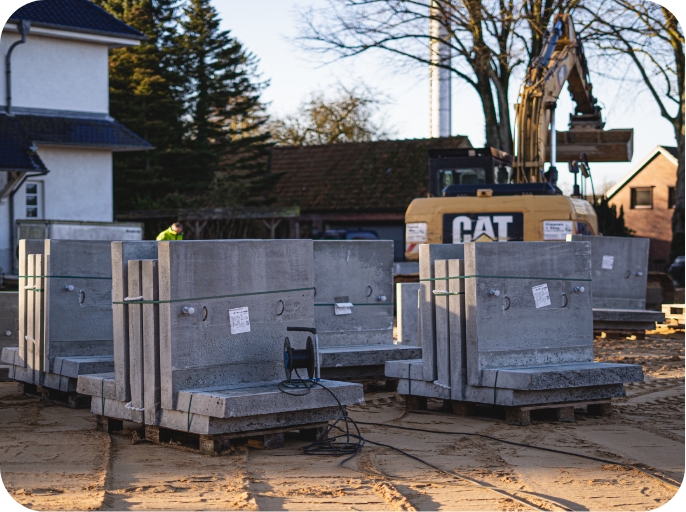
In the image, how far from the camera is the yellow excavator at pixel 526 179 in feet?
59.0

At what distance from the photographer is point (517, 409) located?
8969mm

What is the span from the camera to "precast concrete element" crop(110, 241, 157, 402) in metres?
8.05

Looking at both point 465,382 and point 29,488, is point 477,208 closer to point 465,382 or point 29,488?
point 465,382

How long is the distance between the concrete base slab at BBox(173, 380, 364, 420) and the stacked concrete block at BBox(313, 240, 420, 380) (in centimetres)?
245

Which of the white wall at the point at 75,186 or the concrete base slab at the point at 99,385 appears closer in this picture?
the concrete base slab at the point at 99,385

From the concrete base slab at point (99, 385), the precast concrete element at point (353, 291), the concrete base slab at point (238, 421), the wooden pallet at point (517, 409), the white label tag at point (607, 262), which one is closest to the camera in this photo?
the concrete base slab at point (238, 421)

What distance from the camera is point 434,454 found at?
7645 millimetres

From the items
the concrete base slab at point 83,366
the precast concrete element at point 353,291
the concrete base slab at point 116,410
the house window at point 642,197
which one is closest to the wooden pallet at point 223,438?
the concrete base slab at point 116,410

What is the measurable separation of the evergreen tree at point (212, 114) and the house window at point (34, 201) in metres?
10.7

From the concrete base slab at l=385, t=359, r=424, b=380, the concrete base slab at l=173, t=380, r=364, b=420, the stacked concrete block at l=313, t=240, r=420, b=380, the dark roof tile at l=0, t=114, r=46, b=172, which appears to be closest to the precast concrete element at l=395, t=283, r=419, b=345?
the stacked concrete block at l=313, t=240, r=420, b=380

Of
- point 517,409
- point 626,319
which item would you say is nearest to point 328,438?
point 517,409

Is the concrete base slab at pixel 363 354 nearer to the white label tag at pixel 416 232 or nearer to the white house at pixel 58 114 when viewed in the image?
the white label tag at pixel 416 232

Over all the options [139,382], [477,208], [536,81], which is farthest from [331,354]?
[536,81]

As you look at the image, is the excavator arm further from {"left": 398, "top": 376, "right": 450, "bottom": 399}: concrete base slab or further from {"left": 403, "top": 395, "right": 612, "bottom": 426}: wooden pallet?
{"left": 398, "top": 376, "right": 450, "bottom": 399}: concrete base slab
